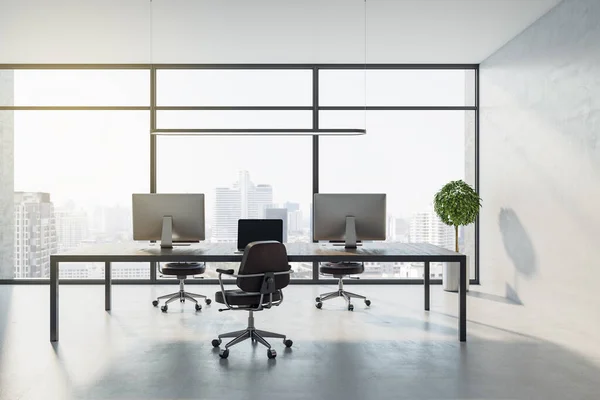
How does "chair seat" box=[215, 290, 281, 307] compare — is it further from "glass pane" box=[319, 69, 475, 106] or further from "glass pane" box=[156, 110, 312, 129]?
"glass pane" box=[319, 69, 475, 106]

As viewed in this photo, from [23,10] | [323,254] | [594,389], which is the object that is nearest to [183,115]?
[23,10]

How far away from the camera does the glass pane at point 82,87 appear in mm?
7520

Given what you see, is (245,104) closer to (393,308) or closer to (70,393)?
(393,308)

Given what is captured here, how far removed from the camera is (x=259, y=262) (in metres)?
4.07

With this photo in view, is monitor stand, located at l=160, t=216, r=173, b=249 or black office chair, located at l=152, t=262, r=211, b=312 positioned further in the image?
black office chair, located at l=152, t=262, r=211, b=312

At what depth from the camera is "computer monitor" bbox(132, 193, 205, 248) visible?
5047 mm

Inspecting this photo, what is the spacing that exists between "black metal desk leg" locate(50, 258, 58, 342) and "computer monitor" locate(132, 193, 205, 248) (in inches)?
30.9

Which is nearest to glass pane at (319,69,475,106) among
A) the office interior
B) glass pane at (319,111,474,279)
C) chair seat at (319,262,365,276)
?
the office interior

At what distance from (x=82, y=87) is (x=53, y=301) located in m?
4.08

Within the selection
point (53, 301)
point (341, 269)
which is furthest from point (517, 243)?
point (53, 301)

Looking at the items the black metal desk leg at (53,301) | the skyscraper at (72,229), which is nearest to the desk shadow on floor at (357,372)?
the black metal desk leg at (53,301)

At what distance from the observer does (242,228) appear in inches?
188

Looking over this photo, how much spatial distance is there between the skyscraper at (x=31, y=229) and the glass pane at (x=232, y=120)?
222 cm

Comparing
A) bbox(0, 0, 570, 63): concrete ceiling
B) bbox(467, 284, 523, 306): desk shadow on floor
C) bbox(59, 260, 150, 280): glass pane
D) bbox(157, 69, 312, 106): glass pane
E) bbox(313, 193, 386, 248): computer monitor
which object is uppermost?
bbox(0, 0, 570, 63): concrete ceiling
